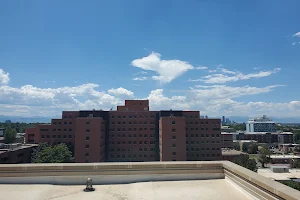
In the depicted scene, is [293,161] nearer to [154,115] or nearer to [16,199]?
[154,115]

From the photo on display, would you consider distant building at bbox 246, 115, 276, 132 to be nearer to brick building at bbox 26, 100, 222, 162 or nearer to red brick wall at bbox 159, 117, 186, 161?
brick building at bbox 26, 100, 222, 162

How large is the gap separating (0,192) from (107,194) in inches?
113

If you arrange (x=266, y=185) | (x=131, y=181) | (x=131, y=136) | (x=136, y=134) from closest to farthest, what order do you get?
(x=266, y=185) → (x=131, y=181) → (x=131, y=136) → (x=136, y=134)

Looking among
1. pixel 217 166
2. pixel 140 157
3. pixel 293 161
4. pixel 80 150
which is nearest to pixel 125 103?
pixel 140 157

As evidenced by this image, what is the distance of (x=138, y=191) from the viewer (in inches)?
237

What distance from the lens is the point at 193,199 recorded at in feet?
18.1

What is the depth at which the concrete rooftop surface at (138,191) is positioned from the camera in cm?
563

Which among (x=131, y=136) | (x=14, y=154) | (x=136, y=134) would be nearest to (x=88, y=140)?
(x=131, y=136)

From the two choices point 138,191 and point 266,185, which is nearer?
point 266,185

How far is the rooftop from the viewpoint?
575 cm

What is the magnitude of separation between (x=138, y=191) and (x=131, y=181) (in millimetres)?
797

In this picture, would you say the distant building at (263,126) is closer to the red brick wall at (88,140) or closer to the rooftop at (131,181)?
the red brick wall at (88,140)

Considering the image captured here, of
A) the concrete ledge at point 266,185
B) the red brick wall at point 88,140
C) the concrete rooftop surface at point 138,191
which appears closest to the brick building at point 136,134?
the red brick wall at point 88,140

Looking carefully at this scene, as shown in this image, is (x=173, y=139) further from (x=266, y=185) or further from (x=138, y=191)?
(x=266, y=185)
